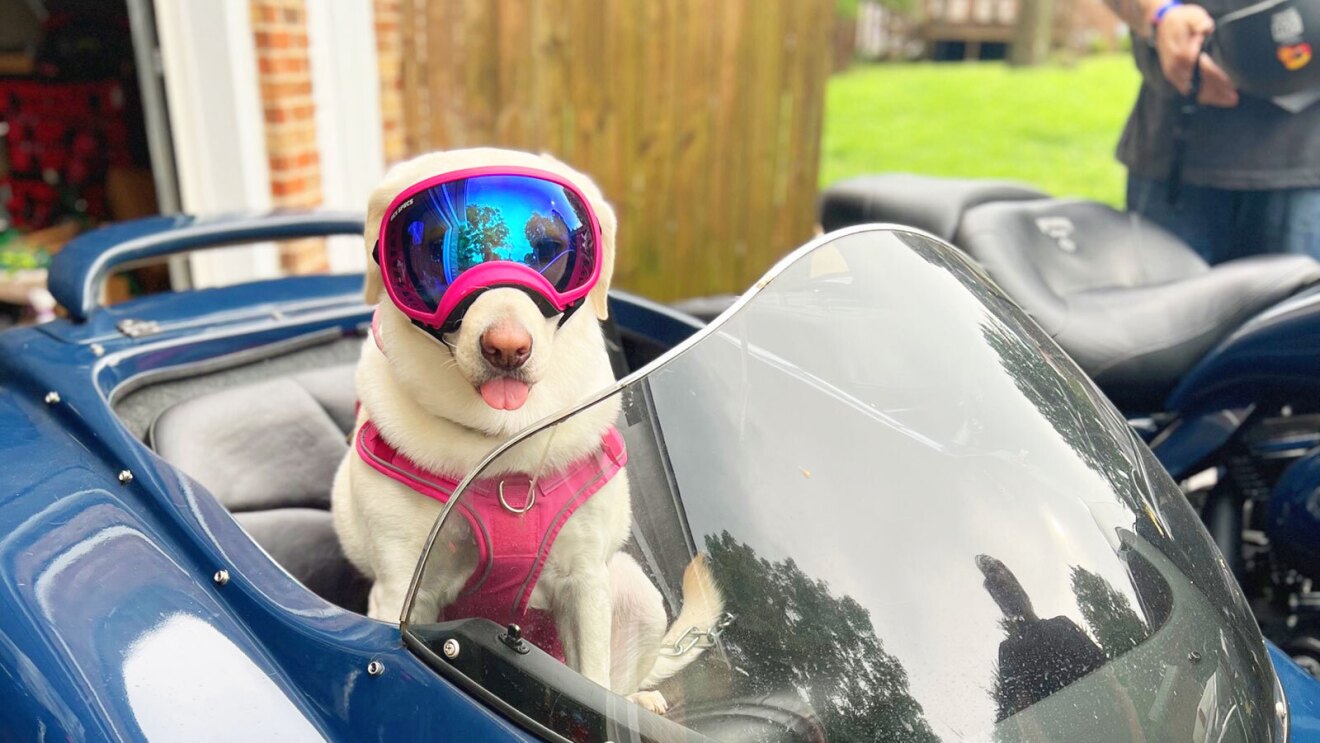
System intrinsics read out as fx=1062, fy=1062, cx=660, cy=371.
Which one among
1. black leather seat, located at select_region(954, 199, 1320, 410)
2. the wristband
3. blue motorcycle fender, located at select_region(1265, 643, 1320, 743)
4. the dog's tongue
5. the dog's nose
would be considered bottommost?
blue motorcycle fender, located at select_region(1265, 643, 1320, 743)

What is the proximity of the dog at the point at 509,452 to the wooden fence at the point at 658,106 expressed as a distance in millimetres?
3464

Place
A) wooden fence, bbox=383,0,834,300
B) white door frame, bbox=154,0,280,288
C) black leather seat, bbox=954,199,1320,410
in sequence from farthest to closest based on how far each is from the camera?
1. wooden fence, bbox=383,0,834,300
2. white door frame, bbox=154,0,280,288
3. black leather seat, bbox=954,199,1320,410

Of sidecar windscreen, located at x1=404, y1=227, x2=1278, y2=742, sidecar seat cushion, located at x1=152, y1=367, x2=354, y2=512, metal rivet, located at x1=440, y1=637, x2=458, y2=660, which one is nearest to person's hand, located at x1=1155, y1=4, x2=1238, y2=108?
sidecar windscreen, located at x1=404, y1=227, x2=1278, y2=742

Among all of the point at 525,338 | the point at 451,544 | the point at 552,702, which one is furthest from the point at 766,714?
the point at 525,338

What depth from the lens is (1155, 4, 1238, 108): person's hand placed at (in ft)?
7.72

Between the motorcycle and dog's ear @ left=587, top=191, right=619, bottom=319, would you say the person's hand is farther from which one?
dog's ear @ left=587, top=191, right=619, bottom=319

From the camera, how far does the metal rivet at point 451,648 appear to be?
0.93m

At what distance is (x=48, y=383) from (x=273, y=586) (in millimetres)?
601

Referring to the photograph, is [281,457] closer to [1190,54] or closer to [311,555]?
[311,555]

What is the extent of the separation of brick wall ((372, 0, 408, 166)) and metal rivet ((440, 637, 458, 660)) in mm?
3745

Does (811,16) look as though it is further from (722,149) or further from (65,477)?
(65,477)

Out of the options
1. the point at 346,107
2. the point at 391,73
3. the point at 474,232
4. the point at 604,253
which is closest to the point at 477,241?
the point at 474,232

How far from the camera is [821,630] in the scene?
852 millimetres

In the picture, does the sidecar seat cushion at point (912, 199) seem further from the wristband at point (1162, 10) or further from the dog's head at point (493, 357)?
the dog's head at point (493, 357)
